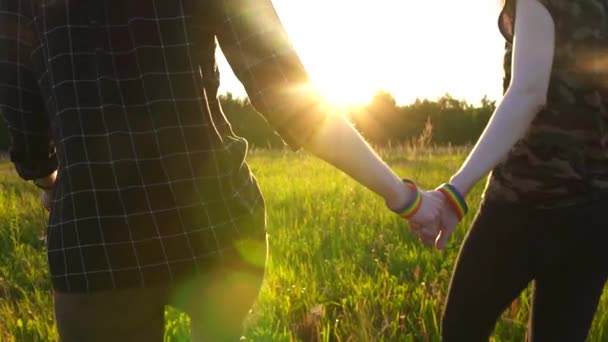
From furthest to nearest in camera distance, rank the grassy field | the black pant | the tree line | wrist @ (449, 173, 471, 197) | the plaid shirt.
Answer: the tree line < the grassy field < wrist @ (449, 173, 471, 197) < the black pant < the plaid shirt

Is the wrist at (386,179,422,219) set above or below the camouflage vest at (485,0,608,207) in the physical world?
below

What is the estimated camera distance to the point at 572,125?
1603mm

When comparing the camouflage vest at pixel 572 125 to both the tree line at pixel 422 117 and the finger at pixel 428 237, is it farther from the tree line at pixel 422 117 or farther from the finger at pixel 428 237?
the tree line at pixel 422 117

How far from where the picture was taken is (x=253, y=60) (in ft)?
4.11

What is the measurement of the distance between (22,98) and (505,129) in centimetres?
124

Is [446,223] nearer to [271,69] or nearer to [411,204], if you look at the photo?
[411,204]

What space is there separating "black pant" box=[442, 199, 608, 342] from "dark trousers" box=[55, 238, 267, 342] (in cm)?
71

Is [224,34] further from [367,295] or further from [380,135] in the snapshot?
[380,135]

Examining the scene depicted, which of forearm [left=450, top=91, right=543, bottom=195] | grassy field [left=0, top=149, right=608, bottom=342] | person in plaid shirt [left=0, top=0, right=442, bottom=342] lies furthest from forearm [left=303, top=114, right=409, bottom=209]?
grassy field [left=0, top=149, right=608, bottom=342]

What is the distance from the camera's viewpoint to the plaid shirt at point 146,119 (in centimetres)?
120

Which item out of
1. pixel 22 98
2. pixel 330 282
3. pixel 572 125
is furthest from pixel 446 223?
pixel 330 282

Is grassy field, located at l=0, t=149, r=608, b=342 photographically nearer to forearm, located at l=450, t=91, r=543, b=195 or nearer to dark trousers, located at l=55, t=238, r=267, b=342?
forearm, located at l=450, t=91, r=543, b=195

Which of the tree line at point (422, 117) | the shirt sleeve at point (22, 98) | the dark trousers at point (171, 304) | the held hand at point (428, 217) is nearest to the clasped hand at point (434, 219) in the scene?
the held hand at point (428, 217)

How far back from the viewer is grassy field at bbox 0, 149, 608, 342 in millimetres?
2703
